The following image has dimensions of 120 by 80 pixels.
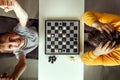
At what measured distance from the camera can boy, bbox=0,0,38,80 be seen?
1.46 metres

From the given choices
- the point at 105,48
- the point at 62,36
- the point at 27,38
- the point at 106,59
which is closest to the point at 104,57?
the point at 106,59

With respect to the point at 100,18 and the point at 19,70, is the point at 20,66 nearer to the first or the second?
the point at 19,70

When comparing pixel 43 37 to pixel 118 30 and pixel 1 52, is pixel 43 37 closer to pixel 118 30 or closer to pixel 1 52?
pixel 1 52

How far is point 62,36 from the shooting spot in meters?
1.61

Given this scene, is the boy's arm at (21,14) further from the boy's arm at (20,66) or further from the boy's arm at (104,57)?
the boy's arm at (104,57)

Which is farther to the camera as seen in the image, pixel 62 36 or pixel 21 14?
pixel 62 36

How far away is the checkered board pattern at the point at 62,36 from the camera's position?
5.29 feet

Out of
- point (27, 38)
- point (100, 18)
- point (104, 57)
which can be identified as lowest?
point (104, 57)

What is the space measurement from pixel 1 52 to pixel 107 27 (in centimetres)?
A: 60

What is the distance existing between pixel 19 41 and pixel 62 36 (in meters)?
0.27

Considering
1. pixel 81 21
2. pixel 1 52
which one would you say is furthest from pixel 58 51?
pixel 1 52

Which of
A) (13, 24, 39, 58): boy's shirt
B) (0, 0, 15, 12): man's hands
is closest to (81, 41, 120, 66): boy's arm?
(13, 24, 39, 58): boy's shirt

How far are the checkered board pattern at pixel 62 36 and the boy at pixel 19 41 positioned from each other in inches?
4.0

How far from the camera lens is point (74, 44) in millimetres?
1627
